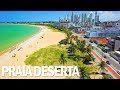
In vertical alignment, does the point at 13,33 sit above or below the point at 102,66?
above

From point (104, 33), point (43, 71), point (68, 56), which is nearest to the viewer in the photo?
point (43, 71)

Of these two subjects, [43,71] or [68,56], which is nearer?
[43,71]

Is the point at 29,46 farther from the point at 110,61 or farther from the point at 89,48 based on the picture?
the point at 110,61

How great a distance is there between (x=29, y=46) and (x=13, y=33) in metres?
0.35

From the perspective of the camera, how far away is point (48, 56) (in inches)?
167

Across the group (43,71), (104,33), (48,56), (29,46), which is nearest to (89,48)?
(104,33)

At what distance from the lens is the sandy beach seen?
4.16 metres

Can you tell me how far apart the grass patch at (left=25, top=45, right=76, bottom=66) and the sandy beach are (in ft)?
0.23

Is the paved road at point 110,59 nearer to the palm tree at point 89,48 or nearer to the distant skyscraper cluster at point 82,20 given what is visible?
the palm tree at point 89,48

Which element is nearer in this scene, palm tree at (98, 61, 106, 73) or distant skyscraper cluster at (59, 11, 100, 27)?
palm tree at (98, 61, 106, 73)

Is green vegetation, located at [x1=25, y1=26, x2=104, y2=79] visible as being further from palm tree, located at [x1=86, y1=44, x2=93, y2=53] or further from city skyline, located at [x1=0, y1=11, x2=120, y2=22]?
city skyline, located at [x1=0, y1=11, x2=120, y2=22]

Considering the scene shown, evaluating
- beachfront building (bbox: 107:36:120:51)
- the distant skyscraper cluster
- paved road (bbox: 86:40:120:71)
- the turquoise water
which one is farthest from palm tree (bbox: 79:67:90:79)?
the turquoise water

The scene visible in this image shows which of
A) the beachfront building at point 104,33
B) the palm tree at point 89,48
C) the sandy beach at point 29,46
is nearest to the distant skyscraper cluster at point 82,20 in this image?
the beachfront building at point 104,33
